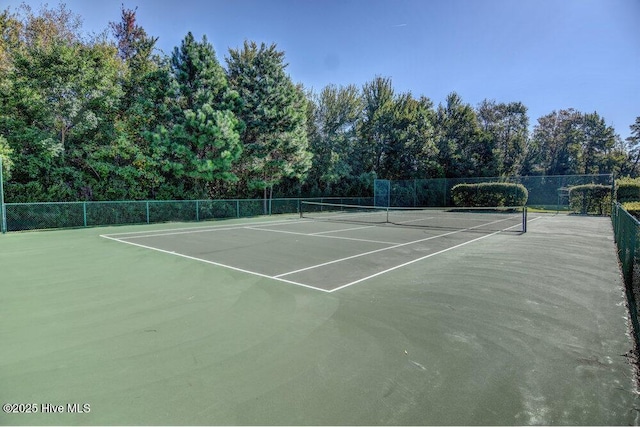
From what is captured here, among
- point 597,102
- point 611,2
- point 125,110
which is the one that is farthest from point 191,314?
point 597,102

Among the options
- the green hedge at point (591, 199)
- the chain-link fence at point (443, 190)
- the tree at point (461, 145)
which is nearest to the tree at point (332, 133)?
the chain-link fence at point (443, 190)

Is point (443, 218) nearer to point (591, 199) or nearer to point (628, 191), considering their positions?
point (628, 191)

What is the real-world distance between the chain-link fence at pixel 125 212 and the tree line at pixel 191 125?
1.63 metres

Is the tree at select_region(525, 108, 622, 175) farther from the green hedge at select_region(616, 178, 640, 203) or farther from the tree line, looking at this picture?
the green hedge at select_region(616, 178, 640, 203)

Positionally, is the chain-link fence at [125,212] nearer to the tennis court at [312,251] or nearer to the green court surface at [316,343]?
the tennis court at [312,251]

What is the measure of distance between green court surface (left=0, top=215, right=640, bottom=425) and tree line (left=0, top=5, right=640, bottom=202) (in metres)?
11.1

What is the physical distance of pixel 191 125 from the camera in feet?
58.9

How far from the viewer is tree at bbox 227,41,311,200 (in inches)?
854

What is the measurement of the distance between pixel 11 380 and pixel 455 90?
39.5 m

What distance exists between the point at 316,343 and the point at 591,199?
87.5ft

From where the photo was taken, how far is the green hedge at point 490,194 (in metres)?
25.1

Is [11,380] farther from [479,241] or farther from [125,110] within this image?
[125,110]

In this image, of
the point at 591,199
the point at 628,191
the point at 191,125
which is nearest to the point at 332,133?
the point at 191,125

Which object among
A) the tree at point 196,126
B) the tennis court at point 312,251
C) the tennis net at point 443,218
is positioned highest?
the tree at point 196,126
